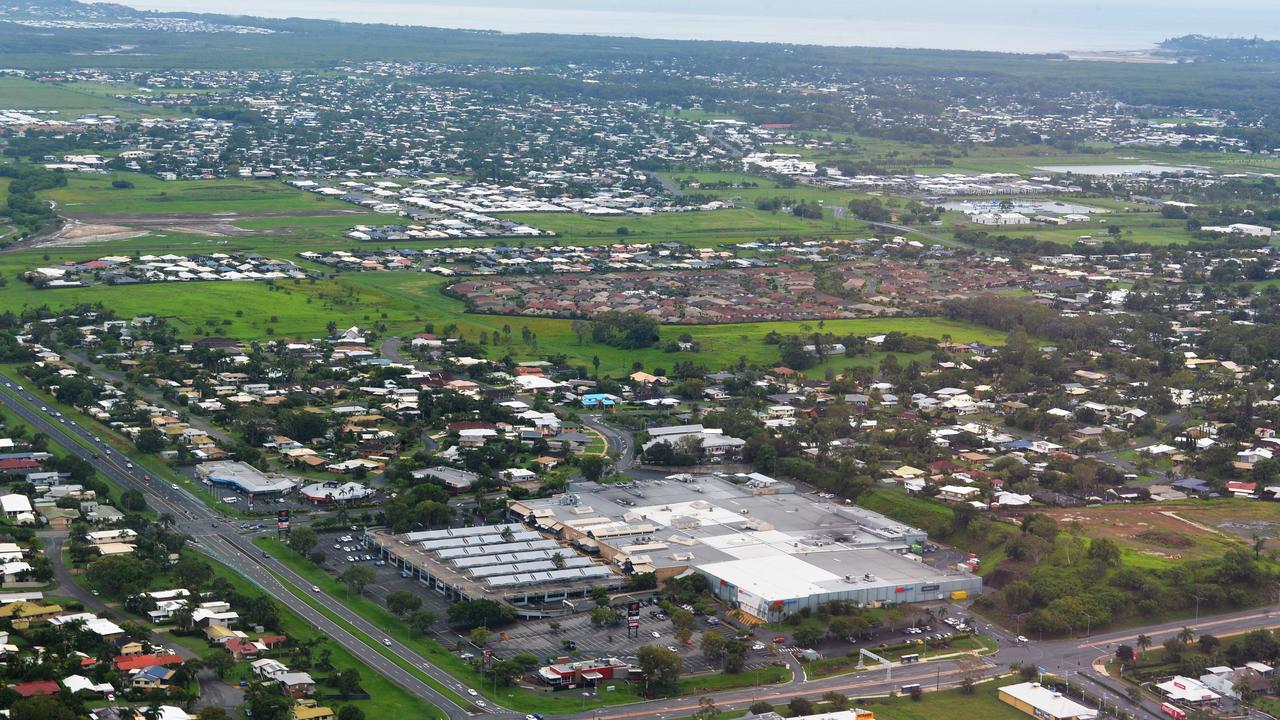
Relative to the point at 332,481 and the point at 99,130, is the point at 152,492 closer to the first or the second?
the point at 332,481

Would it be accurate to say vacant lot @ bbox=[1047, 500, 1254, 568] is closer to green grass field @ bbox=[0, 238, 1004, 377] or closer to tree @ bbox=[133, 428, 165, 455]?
green grass field @ bbox=[0, 238, 1004, 377]

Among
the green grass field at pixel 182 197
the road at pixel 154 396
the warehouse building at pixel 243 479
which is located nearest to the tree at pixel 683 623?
the warehouse building at pixel 243 479

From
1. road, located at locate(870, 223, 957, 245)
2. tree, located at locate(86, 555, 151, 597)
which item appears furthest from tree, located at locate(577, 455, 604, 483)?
road, located at locate(870, 223, 957, 245)

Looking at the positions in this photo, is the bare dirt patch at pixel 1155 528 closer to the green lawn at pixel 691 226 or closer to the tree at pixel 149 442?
the tree at pixel 149 442

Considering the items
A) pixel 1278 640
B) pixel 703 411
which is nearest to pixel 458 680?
pixel 1278 640

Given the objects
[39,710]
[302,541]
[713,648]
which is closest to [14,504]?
[302,541]
